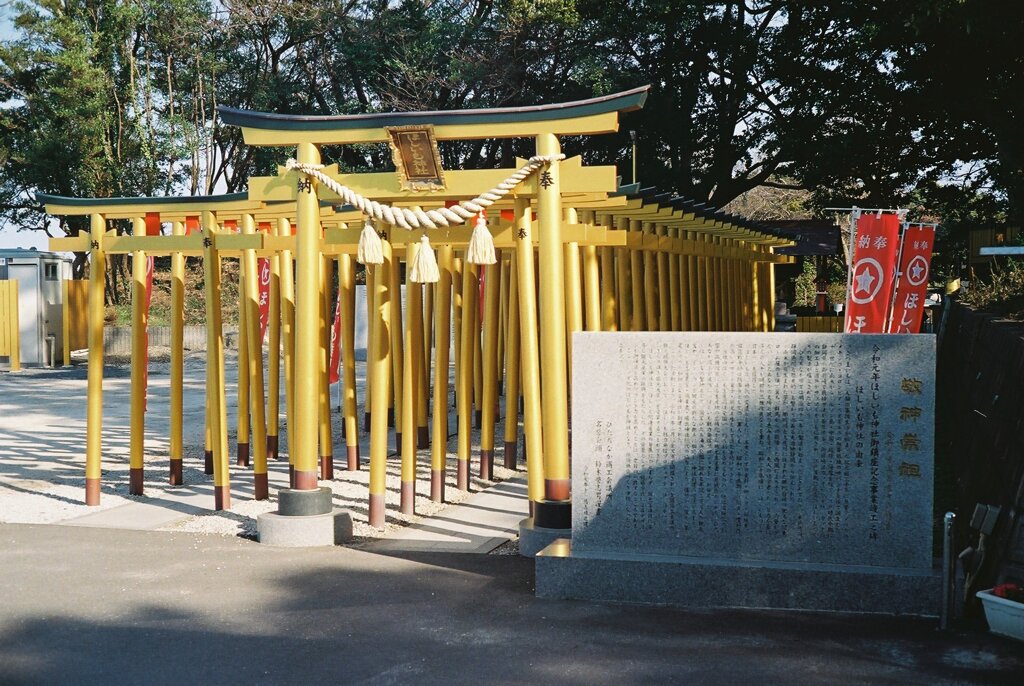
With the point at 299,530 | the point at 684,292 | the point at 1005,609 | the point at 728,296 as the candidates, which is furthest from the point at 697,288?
the point at 1005,609

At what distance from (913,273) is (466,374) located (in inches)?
257

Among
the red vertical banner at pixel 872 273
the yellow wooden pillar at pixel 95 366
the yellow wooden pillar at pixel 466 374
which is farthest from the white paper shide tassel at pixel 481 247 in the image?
the red vertical banner at pixel 872 273

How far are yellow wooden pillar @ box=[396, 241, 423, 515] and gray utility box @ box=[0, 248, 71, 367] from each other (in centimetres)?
2170

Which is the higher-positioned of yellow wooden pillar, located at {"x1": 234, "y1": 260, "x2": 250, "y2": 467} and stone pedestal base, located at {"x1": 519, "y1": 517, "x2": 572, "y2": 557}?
yellow wooden pillar, located at {"x1": 234, "y1": 260, "x2": 250, "y2": 467}

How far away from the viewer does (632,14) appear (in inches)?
894

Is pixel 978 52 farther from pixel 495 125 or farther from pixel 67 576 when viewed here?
pixel 67 576

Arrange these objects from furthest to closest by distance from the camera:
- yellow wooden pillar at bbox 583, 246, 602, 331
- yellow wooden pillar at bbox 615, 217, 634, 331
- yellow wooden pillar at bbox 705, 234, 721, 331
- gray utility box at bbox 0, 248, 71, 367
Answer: gray utility box at bbox 0, 248, 71, 367, yellow wooden pillar at bbox 705, 234, 721, 331, yellow wooden pillar at bbox 615, 217, 634, 331, yellow wooden pillar at bbox 583, 246, 602, 331

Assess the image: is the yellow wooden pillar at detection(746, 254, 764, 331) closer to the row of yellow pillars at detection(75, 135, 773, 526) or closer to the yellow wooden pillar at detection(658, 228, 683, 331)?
the row of yellow pillars at detection(75, 135, 773, 526)

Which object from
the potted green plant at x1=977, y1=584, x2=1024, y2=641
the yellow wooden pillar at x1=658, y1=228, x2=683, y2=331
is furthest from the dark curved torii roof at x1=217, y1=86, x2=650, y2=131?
the yellow wooden pillar at x1=658, y1=228, x2=683, y2=331

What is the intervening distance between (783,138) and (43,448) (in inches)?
608

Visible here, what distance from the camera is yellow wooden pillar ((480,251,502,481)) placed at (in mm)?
10977

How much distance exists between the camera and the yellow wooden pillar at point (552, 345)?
729cm

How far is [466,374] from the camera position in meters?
10.5

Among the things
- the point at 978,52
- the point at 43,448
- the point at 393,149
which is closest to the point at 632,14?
the point at 978,52
